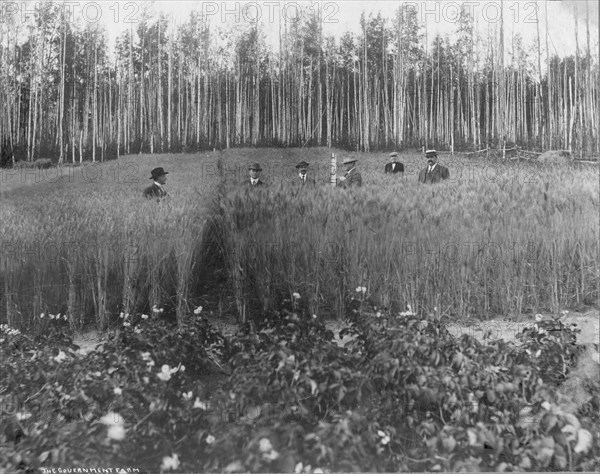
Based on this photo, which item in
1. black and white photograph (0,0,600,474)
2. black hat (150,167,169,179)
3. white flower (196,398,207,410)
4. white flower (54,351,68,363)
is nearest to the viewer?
white flower (196,398,207,410)

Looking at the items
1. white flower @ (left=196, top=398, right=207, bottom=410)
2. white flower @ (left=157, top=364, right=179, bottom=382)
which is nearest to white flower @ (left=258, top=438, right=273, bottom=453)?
white flower @ (left=196, top=398, right=207, bottom=410)

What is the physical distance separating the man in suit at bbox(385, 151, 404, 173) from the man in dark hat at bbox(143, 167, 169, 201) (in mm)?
→ 1560

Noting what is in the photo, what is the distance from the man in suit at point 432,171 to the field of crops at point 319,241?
0.05m

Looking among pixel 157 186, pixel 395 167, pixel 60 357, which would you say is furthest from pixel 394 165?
pixel 60 357

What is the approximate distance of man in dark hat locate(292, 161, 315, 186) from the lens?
3.28 meters

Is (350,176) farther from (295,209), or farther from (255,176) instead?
(255,176)

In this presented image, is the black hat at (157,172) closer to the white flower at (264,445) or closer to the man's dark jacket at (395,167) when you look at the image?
the man's dark jacket at (395,167)

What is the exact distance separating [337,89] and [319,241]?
111 cm

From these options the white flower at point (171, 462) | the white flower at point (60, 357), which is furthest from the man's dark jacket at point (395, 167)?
the white flower at point (60, 357)

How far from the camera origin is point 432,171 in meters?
3.25

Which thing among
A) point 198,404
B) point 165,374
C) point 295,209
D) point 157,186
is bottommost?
point 198,404

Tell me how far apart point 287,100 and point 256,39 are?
506 millimetres

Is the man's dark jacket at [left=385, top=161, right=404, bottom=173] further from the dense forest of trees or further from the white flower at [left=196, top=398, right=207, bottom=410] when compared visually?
the white flower at [left=196, top=398, right=207, bottom=410]

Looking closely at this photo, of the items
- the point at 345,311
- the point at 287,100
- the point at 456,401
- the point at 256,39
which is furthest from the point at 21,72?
the point at 456,401
